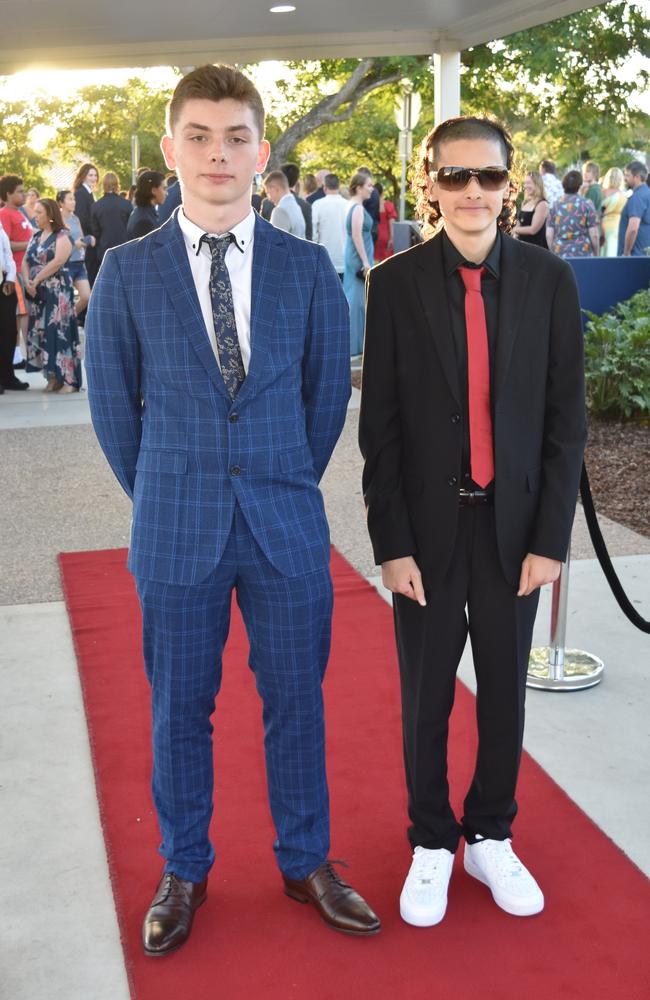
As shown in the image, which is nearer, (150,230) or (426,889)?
(426,889)

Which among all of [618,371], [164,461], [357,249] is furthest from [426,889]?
[357,249]

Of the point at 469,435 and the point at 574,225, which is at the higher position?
the point at 574,225

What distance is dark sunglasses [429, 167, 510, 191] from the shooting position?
2.80 m

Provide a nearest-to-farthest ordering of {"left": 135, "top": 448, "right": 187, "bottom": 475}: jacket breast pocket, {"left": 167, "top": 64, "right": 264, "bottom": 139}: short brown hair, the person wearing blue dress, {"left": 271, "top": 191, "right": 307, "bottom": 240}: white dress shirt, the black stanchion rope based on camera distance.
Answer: {"left": 167, "top": 64, "right": 264, "bottom": 139}: short brown hair → {"left": 135, "top": 448, "right": 187, "bottom": 475}: jacket breast pocket → the black stanchion rope → {"left": 271, "top": 191, "right": 307, "bottom": 240}: white dress shirt → the person wearing blue dress

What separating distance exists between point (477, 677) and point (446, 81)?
25.4ft

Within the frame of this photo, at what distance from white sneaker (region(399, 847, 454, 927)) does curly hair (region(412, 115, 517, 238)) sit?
170 centimetres

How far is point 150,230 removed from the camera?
10828 mm

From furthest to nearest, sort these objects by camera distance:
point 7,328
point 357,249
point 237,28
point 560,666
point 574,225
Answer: point 574,225 → point 357,249 → point 7,328 → point 237,28 → point 560,666

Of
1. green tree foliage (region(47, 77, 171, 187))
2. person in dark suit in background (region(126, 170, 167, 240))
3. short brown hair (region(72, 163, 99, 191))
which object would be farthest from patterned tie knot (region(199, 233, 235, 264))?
green tree foliage (region(47, 77, 171, 187))

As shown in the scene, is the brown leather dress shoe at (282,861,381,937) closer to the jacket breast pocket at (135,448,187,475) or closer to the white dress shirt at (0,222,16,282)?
the jacket breast pocket at (135,448,187,475)

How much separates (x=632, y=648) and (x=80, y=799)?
97.5 inches

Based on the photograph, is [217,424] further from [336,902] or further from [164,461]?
[336,902]

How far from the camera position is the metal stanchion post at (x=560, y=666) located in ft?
15.0

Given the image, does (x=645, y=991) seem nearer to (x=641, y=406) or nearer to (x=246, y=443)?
(x=246, y=443)
